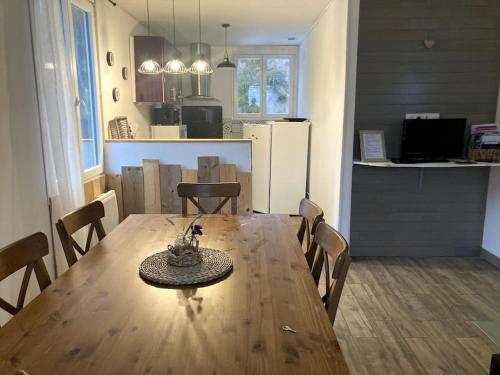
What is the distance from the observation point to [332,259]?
1.50 meters

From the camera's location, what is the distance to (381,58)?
3.56m

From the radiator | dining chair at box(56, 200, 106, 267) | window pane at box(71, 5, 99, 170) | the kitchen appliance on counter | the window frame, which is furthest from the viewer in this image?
the window frame

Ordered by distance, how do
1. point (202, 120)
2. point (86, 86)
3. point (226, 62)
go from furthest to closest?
point (202, 120)
point (226, 62)
point (86, 86)

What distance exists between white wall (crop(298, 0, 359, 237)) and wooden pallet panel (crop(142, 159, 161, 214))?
1678 millimetres

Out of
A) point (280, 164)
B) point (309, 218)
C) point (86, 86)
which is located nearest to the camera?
point (309, 218)

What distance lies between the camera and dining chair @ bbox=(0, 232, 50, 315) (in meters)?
1.34

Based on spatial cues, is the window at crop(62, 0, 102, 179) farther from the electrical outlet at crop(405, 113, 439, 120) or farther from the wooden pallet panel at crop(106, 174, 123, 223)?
the electrical outlet at crop(405, 113, 439, 120)

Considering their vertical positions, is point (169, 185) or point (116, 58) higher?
point (116, 58)

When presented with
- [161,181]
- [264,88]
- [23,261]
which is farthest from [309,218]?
[264,88]

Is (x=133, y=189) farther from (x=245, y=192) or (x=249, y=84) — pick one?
(x=249, y=84)

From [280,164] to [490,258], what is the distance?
2.64m

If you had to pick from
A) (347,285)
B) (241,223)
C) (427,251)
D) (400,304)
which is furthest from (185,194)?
(427,251)

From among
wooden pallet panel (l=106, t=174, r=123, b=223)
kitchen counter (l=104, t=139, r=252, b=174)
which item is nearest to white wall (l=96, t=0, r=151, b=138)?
kitchen counter (l=104, t=139, r=252, b=174)

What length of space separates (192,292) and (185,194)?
50.2 inches
